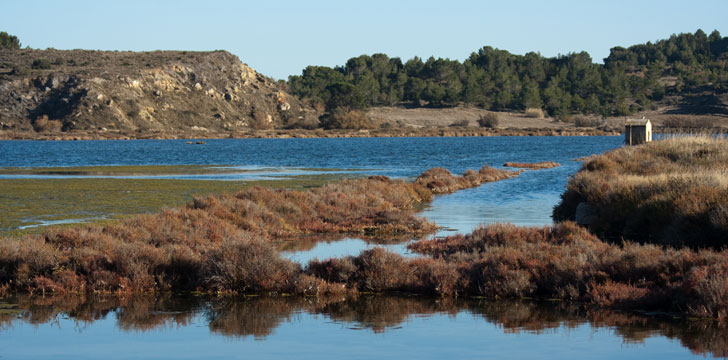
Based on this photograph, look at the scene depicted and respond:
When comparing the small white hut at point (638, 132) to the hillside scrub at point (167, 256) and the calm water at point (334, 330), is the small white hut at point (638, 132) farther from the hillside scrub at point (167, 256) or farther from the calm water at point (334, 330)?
the calm water at point (334, 330)

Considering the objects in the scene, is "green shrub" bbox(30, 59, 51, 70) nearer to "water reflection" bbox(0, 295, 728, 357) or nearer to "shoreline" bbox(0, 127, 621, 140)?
"shoreline" bbox(0, 127, 621, 140)

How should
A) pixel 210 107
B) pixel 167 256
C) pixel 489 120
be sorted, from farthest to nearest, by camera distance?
pixel 489 120 < pixel 210 107 < pixel 167 256

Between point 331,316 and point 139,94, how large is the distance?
463 feet

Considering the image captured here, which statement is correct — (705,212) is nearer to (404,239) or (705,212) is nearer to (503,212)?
(404,239)

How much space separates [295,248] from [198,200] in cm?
471

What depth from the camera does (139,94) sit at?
147 meters

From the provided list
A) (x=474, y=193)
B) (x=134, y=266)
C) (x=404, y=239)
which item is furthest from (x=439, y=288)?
(x=474, y=193)

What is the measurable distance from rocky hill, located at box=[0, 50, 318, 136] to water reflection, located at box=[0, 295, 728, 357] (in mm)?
129713

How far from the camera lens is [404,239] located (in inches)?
901

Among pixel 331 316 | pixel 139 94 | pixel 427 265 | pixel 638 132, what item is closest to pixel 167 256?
pixel 331 316

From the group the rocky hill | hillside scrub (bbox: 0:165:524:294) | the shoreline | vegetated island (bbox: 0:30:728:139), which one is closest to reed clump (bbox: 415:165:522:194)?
hillside scrub (bbox: 0:165:524:294)

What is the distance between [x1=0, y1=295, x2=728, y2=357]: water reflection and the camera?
12.2 metres

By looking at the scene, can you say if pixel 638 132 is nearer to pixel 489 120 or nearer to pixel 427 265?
pixel 427 265

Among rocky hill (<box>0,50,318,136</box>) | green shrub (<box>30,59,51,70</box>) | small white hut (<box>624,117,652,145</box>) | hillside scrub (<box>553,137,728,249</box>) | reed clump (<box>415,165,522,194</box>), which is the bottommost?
reed clump (<box>415,165,522,194</box>)
